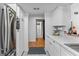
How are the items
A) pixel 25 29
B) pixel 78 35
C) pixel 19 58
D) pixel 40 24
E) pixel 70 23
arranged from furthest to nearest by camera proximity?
pixel 40 24
pixel 25 29
pixel 70 23
pixel 78 35
pixel 19 58

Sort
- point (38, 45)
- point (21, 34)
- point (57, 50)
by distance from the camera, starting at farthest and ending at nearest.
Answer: point (38, 45)
point (21, 34)
point (57, 50)

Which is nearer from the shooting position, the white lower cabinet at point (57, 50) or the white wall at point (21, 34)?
the white lower cabinet at point (57, 50)

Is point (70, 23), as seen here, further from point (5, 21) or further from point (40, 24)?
point (40, 24)

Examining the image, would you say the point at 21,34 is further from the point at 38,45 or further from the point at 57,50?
the point at 38,45

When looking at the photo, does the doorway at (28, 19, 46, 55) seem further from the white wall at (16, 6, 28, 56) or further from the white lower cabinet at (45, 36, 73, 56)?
the white lower cabinet at (45, 36, 73, 56)

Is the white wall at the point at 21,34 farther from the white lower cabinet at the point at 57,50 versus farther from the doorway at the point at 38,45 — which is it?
the white lower cabinet at the point at 57,50

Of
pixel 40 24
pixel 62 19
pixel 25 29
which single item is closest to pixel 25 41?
pixel 25 29

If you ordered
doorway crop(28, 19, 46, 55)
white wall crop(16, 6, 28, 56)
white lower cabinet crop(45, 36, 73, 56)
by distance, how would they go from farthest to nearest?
1. doorway crop(28, 19, 46, 55)
2. white wall crop(16, 6, 28, 56)
3. white lower cabinet crop(45, 36, 73, 56)

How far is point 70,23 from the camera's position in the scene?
4.07 metres

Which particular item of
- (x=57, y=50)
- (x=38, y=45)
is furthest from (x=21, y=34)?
(x=38, y=45)

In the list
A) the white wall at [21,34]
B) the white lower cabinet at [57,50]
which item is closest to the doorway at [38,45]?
the white wall at [21,34]

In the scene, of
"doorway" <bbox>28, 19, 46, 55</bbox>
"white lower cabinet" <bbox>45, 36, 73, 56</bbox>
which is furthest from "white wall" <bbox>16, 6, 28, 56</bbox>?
"white lower cabinet" <bbox>45, 36, 73, 56</bbox>

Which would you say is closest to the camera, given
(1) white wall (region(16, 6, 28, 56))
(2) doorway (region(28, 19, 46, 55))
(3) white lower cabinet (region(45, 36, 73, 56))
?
(3) white lower cabinet (region(45, 36, 73, 56))

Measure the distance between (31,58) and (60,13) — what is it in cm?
385
